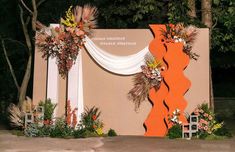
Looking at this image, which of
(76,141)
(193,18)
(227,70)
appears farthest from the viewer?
(227,70)

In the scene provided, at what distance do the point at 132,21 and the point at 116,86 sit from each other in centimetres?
517

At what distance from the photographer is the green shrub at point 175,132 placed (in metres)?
16.0

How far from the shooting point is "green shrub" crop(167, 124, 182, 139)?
16.0 metres

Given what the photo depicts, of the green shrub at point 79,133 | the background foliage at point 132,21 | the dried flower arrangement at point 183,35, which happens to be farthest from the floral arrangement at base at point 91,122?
the background foliage at point 132,21

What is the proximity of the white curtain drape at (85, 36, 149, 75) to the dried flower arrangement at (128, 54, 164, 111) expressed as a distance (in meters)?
0.21

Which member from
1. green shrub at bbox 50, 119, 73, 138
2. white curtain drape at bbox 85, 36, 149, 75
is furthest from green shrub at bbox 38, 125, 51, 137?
white curtain drape at bbox 85, 36, 149, 75

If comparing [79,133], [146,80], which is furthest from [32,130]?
[146,80]

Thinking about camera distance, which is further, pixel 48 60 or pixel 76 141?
pixel 48 60

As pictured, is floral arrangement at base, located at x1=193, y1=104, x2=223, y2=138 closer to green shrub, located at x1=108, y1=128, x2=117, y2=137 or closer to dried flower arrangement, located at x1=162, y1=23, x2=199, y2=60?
dried flower arrangement, located at x1=162, y1=23, x2=199, y2=60

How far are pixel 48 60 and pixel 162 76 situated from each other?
3507 millimetres

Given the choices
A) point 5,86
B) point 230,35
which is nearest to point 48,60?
point 230,35

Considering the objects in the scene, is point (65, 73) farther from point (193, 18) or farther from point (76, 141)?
point (193, 18)

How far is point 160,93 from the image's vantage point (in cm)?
1670

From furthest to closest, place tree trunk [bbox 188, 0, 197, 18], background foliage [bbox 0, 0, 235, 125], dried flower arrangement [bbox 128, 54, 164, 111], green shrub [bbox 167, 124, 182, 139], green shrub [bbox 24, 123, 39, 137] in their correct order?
tree trunk [bbox 188, 0, 197, 18] < background foliage [bbox 0, 0, 235, 125] < dried flower arrangement [bbox 128, 54, 164, 111] < green shrub [bbox 24, 123, 39, 137] < green shrub [bbox 167, 124, 182, 139]
